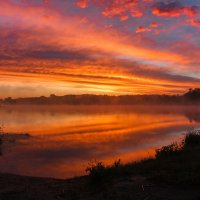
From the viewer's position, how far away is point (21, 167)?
1889 cm

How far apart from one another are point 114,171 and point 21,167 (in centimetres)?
813

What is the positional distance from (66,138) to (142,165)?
19.4m

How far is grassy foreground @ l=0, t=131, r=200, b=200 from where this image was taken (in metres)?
9.98

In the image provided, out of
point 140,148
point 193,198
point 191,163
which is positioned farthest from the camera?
point 140,148

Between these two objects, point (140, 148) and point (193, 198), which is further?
point (140, 148)

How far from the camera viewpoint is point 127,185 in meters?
10.7

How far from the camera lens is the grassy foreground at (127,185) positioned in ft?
32.7

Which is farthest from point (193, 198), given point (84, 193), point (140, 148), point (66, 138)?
point (66, 138)

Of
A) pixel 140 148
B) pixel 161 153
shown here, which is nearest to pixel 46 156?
pixel 140 148

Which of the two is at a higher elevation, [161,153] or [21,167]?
[161,153]

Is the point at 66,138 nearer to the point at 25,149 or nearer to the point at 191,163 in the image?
the point at 25,149

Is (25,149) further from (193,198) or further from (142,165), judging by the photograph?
→ (193,198)

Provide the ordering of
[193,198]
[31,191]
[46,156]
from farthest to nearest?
[46,156] → [31,191] → [193,198]

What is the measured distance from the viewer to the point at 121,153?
23.9m
